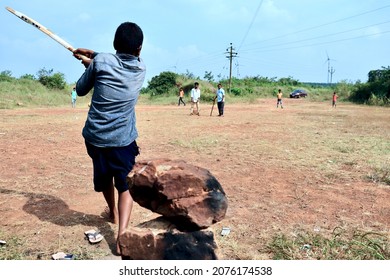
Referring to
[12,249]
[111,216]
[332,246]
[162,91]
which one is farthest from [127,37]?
[162,91]

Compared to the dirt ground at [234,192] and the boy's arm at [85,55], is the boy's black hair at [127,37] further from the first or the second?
the dirt ground at [234,192]

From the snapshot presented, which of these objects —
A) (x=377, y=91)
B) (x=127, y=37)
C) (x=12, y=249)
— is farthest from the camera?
(x=377, y=91)

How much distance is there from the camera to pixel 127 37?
3.11 metres

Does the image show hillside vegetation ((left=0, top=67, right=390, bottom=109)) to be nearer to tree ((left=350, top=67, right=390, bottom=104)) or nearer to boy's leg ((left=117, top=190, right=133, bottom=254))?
tree ((left=350, top=67, right=390, bottom=104))

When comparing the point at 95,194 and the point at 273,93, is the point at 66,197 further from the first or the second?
the point at 273,93

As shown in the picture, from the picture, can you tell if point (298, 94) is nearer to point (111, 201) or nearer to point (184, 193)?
point (111, 201)

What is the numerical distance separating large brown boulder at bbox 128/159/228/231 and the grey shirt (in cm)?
53

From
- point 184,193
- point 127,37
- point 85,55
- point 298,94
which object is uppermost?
point 127,37

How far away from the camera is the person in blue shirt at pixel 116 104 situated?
10.2 ft

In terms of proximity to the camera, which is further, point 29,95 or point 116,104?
point 29,95

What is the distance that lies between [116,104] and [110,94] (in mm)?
97

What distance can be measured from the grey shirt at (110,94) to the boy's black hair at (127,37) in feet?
0.21

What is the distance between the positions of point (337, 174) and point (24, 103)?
1093 inches
